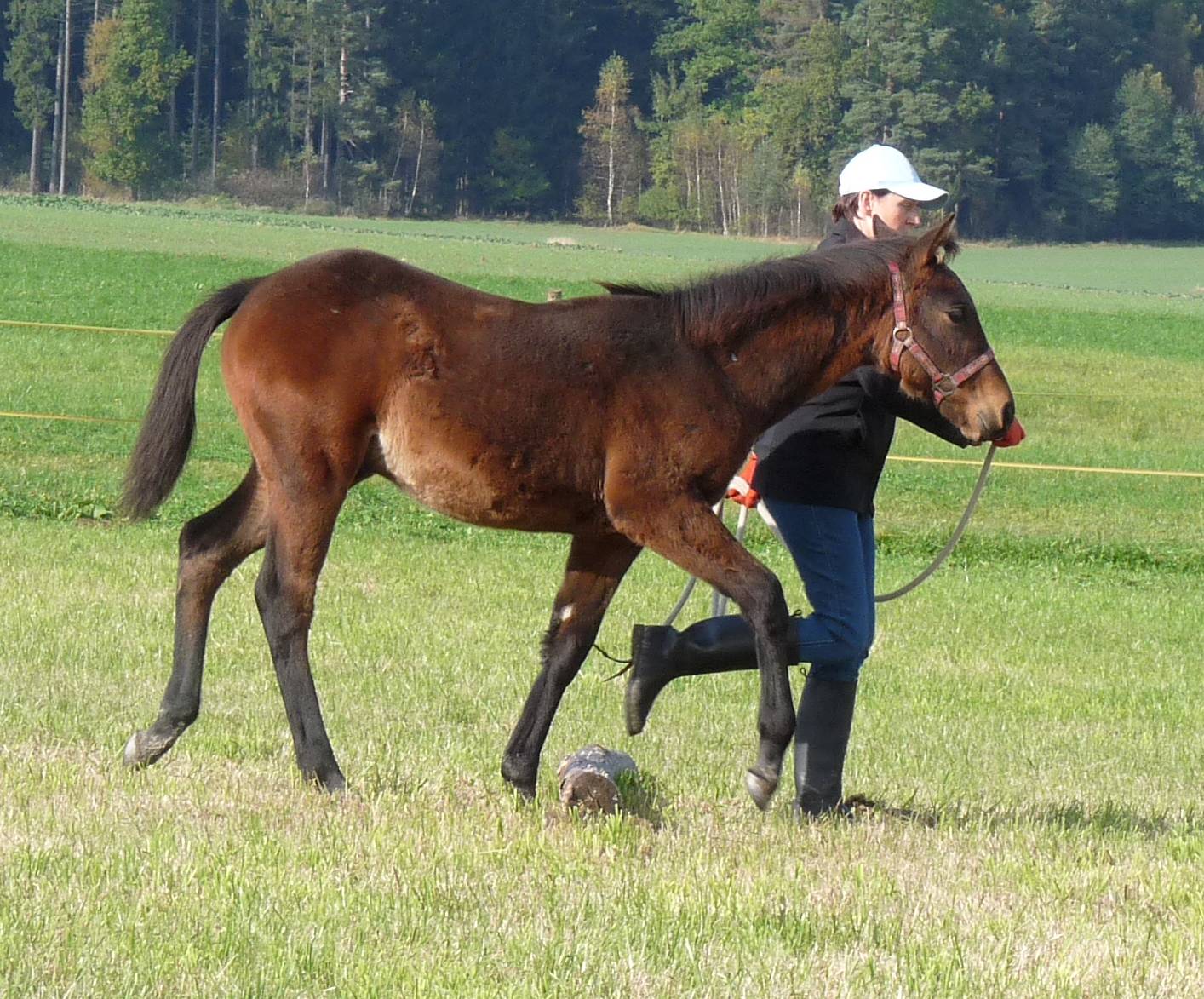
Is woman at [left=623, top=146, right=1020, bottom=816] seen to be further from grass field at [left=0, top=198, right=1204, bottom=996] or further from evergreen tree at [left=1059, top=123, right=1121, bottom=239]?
evergreen tree at [left=1059, top=123, right=1121, bottom=239]

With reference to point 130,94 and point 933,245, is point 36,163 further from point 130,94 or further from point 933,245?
point 933,245

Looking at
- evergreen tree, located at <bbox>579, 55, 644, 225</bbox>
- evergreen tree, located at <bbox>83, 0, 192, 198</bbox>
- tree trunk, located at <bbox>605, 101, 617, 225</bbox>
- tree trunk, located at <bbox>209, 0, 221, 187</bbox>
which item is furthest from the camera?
evergreen tree, located at <bbox>579, 55, 644, 225</bbox>

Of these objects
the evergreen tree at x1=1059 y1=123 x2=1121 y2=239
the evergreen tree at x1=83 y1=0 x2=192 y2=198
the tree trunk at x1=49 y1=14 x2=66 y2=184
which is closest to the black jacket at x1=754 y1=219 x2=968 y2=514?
the evergreen tree at x1=83 y1=0 x2=192 y2=198

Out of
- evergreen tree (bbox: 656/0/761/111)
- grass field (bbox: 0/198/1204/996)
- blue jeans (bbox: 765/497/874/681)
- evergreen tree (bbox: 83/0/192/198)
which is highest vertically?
evergreen tree (bbox: 656/0/761/111)

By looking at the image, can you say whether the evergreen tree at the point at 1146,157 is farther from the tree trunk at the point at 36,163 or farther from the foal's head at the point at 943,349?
the foal's head at the point at 943,349

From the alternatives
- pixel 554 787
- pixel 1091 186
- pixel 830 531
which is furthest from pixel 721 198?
pixel 830 531

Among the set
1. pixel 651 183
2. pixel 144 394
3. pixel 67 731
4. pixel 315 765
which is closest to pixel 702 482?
pixel 315 765

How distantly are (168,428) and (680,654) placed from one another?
1897mm

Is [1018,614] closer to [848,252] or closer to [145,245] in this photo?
[848,252]

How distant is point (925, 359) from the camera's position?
548 cm

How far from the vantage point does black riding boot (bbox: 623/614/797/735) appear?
19.1ft

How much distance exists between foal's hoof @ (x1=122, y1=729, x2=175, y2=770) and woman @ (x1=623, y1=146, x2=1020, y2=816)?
156 centimetres

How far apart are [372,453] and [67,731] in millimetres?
1852

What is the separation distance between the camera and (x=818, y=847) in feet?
17.2
